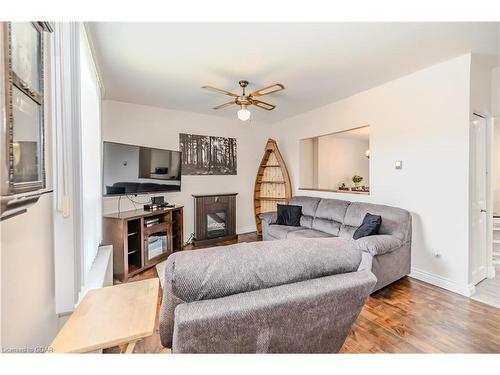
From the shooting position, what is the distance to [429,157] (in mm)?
2666

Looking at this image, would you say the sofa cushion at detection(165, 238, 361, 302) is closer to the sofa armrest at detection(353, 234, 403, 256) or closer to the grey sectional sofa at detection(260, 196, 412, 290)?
the grey sectional sofa at detection(260, 196, 412, 290)

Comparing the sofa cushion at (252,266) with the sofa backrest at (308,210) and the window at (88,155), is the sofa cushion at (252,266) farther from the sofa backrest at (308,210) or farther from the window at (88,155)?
the sofa backrest at (308,210)

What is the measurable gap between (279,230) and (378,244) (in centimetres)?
146

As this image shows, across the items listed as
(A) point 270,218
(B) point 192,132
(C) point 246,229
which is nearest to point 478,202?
(A) point 270,218

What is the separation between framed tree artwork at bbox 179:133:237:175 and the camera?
435 centimetres

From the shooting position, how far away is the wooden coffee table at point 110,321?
797 mm

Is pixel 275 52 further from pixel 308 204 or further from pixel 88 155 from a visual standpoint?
pixel 308 204

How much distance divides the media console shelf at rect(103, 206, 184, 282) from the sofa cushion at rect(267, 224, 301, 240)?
1563mm

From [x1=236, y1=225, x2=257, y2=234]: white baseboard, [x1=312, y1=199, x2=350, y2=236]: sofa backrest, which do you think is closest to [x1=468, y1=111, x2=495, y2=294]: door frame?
[x1=312, y1=199, x2=350, y2=236]: sofa backrest

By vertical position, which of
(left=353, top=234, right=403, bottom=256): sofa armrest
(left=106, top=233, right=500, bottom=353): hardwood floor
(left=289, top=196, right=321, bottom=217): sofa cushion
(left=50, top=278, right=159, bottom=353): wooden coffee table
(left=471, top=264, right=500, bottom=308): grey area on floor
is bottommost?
(left=106, top=233, right=500, bottom=353): hardwood floor

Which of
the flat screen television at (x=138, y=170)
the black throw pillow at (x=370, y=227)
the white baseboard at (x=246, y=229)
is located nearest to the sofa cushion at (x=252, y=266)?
the black throw pillow at (x=370, y=227)
